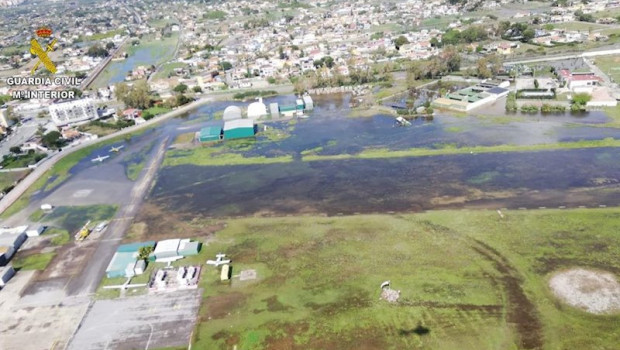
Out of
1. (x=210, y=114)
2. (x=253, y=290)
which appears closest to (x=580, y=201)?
(x=253, y=290)

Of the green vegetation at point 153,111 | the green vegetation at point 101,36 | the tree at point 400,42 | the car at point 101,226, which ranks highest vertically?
the green vegetation at point 101,36

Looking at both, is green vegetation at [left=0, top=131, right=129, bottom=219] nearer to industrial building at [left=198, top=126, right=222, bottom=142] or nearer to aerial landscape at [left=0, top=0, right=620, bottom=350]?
aerial landscape at [left=0, top=0, right=620, bottom=350]

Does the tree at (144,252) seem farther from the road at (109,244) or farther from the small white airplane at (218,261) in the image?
the small white airplane at (218,261)

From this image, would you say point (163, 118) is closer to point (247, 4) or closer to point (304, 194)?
point (304, 194)

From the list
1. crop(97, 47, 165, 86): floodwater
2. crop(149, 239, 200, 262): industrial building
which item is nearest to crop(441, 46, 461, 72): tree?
crop(149, 239, 200, 262): industrial building

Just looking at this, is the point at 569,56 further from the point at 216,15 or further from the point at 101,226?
the point at 216,15

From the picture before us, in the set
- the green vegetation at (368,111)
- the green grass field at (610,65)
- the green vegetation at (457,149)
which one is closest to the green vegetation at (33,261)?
the green vegetation at (457,149)
